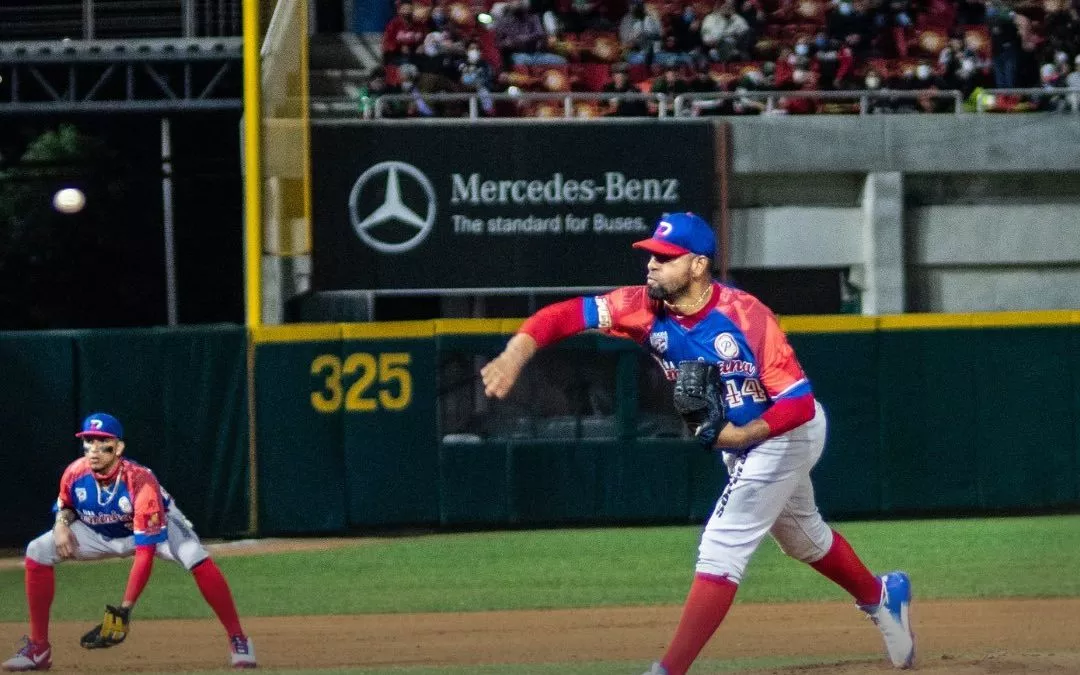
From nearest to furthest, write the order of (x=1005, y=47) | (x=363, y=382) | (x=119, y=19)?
1. (x=363, y=382)
2. (x=1005, y=47)
3. (x=119, y=19)

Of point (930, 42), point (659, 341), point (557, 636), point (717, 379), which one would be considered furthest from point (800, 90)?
point (717, 379)

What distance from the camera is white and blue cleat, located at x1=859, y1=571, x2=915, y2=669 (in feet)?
21.6

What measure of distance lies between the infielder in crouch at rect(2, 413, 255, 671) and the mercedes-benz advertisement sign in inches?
372

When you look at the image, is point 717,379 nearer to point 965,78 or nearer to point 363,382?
point 363,382

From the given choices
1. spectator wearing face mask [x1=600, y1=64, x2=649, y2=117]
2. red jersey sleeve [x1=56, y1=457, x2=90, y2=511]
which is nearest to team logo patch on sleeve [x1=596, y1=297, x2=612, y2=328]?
red jersey sleeve [x1=56, y1=457, x2=90, y2=511]

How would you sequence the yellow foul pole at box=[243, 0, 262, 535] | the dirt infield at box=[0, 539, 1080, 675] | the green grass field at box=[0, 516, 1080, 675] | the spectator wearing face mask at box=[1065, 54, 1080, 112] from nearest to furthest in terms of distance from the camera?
1. the dirt infield at box=[0, 539, 1080, 675]
2. the green grass field at box=[0, 516, 1080, 675]
3. the yellow foul pole at box=[243, 0, 262, 535]
4. the spectator wearing face mask at box=[1065, 54, 1080, 112]

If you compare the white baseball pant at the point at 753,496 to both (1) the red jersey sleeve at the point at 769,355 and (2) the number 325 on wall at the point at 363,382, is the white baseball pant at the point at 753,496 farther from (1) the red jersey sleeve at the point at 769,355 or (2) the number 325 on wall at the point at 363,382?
(2) the number 325 on wall at the point at 363,382

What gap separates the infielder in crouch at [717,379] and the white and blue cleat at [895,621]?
783mm

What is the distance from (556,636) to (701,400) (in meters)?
4.18

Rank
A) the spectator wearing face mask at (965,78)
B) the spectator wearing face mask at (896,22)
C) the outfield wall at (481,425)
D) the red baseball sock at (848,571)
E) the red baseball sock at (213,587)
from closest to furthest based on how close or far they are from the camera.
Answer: the red baseball sock at (848,571), the red baseball sock at (213,587), the outfield wall at (481,425), the spectator wearing face mask at (965,78), the spectator wearing face mask at (896,22)

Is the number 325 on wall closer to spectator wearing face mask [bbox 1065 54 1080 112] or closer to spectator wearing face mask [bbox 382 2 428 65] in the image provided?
spectator wearing face mask [bbox 382 2 428 65]

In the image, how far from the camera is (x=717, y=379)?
5.90m

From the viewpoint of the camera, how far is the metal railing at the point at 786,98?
58.6ft

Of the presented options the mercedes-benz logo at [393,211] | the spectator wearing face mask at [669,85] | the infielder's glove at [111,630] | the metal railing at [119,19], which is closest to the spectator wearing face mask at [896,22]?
the spectator wearing face mask at [669,85]
